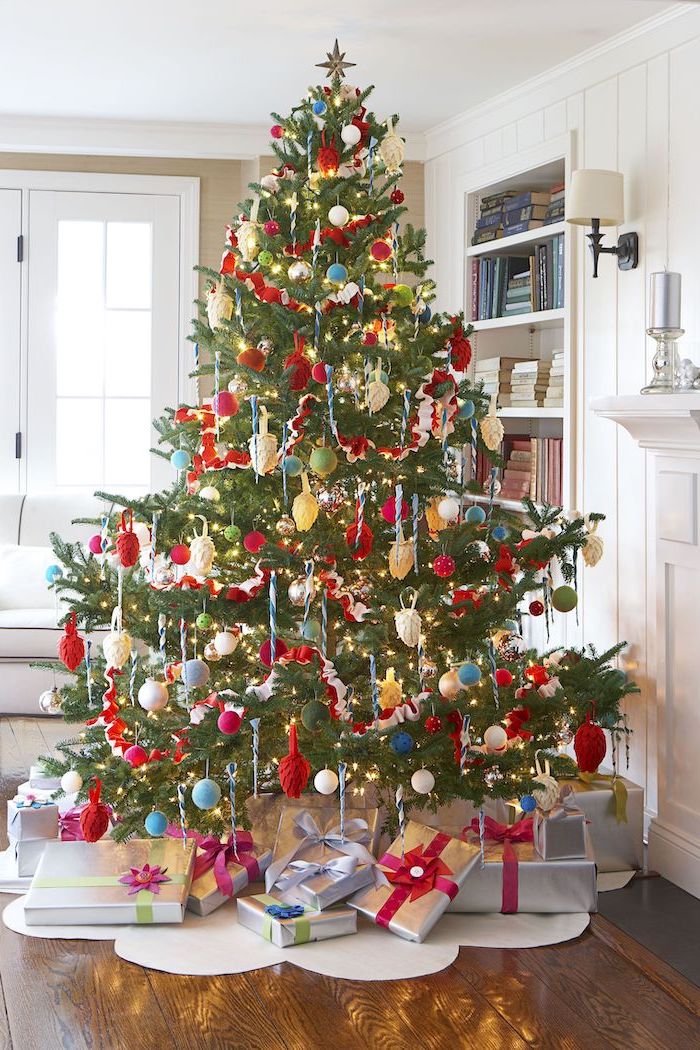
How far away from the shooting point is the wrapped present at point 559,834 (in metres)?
2.89

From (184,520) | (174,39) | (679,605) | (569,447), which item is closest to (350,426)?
(184,520)

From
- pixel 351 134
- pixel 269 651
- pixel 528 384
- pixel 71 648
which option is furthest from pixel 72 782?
pixel 528 384

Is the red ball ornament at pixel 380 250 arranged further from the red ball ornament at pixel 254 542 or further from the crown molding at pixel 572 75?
the crown molding at pixel 572 75

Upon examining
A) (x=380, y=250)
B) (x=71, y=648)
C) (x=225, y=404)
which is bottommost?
(x=71, y=648)

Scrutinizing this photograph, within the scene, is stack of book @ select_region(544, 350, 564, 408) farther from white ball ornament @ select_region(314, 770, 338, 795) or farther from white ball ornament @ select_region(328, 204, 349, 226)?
white ball ornament @ select_region(314, 770, 338, 795)

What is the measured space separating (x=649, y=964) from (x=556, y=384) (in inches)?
88.0

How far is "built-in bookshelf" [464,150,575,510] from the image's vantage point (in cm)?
420

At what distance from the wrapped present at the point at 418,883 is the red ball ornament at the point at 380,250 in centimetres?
146

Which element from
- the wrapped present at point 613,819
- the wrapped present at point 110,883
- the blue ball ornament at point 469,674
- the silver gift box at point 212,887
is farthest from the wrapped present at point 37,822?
the wrapped present at point 613,819

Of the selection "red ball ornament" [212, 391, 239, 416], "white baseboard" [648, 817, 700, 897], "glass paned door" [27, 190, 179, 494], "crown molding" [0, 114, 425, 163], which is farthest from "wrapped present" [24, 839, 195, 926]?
"crown molding" [0, 114, 425, 163]

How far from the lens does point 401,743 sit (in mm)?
2854

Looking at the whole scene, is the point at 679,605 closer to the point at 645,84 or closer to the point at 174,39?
the point at 645,84

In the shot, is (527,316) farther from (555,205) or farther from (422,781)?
(422,781)

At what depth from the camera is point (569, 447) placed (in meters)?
4.07
